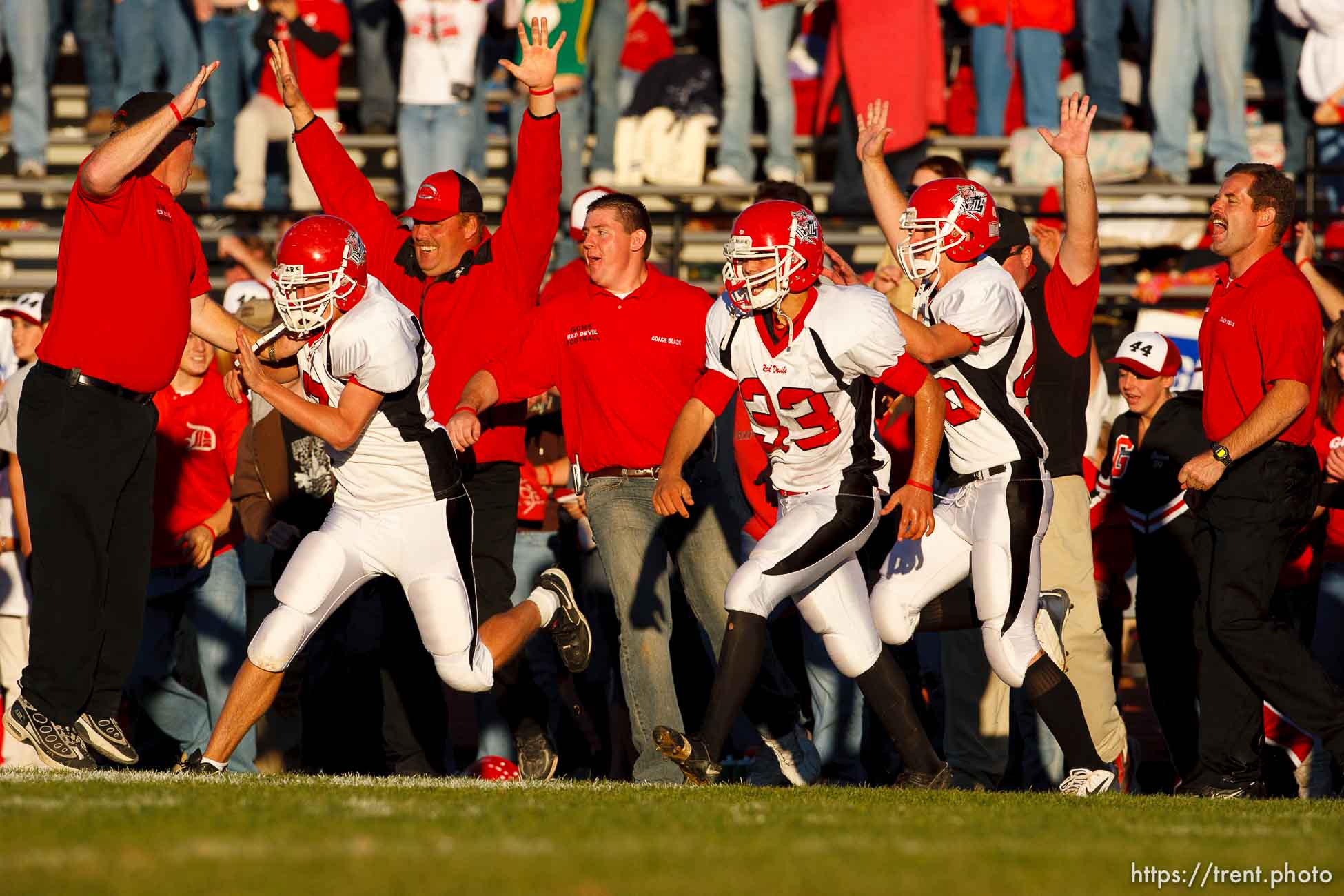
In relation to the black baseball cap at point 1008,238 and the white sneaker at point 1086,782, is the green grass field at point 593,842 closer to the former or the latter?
the white sneaker at point 1086,782

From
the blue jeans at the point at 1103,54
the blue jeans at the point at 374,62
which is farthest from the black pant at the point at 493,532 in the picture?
the blue jeans at the point at 1103,54

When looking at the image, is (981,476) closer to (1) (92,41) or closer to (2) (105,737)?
(2) (105,737)

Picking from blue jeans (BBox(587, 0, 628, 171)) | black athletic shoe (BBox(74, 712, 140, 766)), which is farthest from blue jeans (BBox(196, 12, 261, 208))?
black athletic shoe (BBox(74, 712, 140, 766))

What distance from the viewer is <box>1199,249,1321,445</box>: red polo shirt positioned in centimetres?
669

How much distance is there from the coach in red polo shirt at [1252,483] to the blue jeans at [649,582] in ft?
5.95

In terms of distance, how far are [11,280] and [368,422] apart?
6.88 meters

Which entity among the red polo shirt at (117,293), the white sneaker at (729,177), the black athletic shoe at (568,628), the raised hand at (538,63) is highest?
the raised hand at (538,63)

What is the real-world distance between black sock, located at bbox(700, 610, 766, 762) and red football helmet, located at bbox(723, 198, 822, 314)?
1087 millimetres

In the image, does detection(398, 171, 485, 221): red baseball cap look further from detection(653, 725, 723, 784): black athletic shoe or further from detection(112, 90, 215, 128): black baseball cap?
detection(653, 725, 723, 784): black athletic shoe

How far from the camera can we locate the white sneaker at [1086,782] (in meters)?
6.10

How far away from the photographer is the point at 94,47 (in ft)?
42.4

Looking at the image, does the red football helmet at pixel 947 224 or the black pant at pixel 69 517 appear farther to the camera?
the red football helmet at pixel 947 224

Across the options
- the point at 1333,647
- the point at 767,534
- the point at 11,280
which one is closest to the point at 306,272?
the point at 767,534

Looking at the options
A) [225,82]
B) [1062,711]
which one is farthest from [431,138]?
[1062,711]
